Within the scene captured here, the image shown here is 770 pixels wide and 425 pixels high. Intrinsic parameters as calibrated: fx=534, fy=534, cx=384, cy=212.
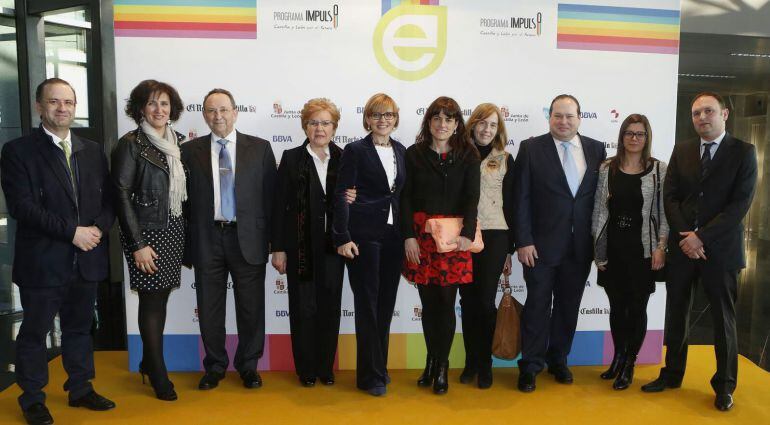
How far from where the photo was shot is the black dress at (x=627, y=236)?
3186mm

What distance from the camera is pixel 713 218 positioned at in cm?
306

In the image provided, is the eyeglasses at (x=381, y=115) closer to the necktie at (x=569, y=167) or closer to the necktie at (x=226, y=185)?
the necktie at (x=226, y=185)

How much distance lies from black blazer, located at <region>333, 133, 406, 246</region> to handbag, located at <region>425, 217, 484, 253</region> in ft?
0.73

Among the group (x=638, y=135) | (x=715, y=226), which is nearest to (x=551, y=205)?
(x=638, y=135)

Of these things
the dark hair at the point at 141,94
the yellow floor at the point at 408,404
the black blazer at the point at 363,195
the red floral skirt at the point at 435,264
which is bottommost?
the yellow floor at the point at 408,404

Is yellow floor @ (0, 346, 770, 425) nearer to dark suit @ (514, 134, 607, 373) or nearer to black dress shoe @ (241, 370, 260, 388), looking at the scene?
black dress shoe @ (241, 370, 260, 388)

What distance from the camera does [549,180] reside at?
3270 millimetres

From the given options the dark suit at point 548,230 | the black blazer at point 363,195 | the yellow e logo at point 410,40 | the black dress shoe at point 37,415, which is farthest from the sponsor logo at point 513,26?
the black dress shoe at point 37,415

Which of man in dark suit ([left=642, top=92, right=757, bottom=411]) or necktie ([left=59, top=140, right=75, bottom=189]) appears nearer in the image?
necktie ([left=59, top=140, right=75, bottom=189])

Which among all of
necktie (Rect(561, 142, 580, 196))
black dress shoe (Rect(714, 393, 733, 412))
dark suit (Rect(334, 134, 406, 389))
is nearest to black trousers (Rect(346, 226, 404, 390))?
dark suit (Rect(334, 134, 406, 389))

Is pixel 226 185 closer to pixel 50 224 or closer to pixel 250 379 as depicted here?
pixel 50 224

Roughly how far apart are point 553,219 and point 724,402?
1.43 meters

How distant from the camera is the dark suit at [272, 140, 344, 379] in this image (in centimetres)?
320

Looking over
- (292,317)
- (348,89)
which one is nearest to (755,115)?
(348,89)
